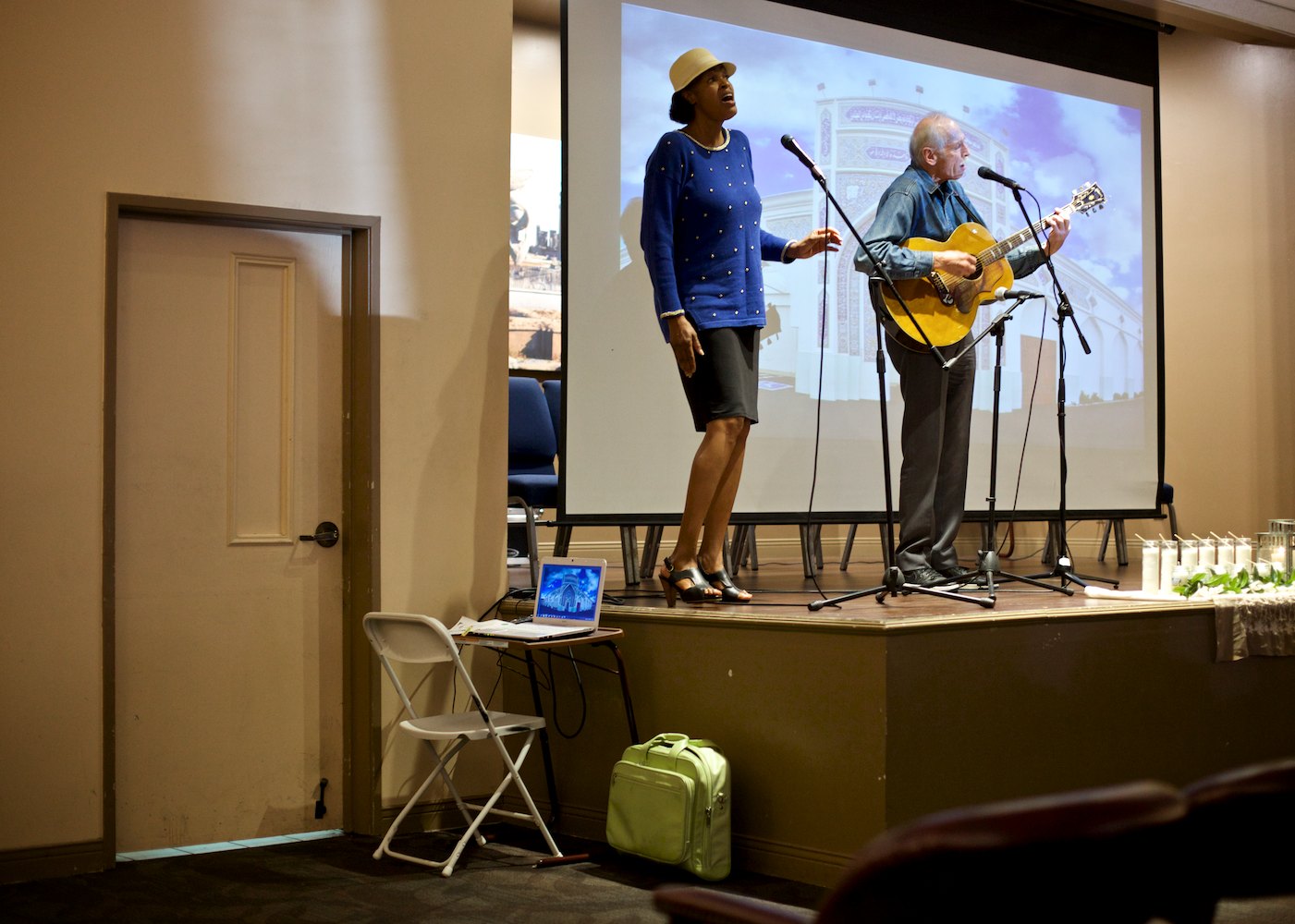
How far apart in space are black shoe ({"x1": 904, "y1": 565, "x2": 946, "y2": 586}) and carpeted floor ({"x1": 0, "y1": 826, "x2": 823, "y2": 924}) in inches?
51.4

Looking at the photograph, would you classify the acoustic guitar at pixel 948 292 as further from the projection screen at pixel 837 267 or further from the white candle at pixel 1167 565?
the white candle at pixel 1167 565

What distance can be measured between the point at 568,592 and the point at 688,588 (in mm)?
464

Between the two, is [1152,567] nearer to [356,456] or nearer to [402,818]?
[402,818]

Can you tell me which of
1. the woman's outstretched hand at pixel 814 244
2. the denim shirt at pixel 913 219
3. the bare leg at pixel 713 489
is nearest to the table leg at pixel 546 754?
the bare leg at pixel 713 489

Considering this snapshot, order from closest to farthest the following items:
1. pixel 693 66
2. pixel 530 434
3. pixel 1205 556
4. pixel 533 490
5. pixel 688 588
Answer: pixel 693 66 < pixel 688 588 < pixel 1205 556 < pixel 533 490 < pixel 530 434

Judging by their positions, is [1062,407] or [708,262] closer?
[708,262]

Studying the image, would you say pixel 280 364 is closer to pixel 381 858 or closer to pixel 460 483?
pixel 460 483

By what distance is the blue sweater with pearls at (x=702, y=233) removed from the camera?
160 inches

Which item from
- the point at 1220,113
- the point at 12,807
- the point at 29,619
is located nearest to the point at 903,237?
the point at 29,619

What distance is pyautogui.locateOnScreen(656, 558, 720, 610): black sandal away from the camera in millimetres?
4184

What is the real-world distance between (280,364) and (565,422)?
1139 millimetres

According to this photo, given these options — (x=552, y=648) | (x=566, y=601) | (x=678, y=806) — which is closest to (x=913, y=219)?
(x=566, y=601)

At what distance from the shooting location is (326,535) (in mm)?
4273

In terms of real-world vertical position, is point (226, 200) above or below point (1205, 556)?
above
